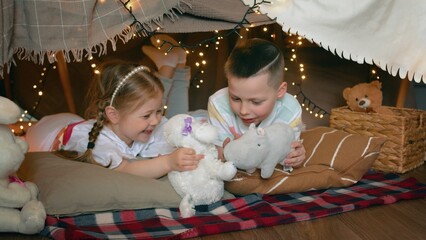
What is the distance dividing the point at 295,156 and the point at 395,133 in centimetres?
50

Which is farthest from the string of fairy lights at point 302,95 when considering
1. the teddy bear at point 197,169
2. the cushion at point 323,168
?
the teddy bear at point 197,169

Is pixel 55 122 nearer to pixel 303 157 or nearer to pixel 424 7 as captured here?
pixel 303 157

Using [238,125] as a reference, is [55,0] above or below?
above

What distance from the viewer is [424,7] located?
1566 millimetres

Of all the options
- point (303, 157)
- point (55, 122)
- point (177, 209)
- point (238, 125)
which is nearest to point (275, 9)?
point (238, 125)

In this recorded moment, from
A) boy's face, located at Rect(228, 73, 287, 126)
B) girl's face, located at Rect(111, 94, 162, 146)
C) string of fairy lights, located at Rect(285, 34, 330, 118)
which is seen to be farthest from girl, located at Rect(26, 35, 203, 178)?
string of fairy lights, located at Rect(285, 34, 330, 118)

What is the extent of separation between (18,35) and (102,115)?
0.35m

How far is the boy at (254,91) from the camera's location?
136 centimetres

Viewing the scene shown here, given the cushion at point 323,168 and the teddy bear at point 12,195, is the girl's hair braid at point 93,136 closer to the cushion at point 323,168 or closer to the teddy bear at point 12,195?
the teddy bear at point 12,195

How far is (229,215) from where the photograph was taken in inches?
47.9

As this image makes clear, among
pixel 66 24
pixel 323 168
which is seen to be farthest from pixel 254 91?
pixel 66 24

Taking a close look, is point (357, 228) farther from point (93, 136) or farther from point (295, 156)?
point (93, 136)

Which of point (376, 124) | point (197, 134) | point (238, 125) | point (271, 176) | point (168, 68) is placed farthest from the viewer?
point (168, 68)

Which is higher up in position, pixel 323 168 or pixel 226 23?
pixel 226 23
